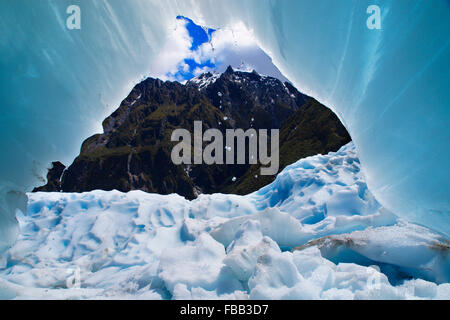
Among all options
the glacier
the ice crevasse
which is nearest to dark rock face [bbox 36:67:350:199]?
the glacier

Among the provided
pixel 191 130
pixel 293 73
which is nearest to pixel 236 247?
pixel 293 73

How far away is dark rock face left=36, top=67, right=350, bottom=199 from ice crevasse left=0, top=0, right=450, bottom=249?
166ft

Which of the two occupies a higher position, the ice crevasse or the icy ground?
the ice crevasse

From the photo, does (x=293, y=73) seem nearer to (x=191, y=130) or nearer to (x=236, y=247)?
(x=236, y=247)

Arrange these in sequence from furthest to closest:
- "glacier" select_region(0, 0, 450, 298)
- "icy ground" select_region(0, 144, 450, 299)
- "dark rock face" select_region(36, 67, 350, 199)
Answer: "dark rock face" select_region(36, 67, 350, 199) < "icy ground" select_region(0, 144, 450, 299) < "glacier" select_region(0, 0, 450, 298)

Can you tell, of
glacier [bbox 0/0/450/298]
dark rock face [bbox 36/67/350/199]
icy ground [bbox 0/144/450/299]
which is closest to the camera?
glacier [bbox 0/0/450/298]

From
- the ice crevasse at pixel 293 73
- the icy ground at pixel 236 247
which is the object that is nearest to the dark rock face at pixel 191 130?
the icy ground at pixel 236 247

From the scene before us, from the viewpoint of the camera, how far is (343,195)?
741cm

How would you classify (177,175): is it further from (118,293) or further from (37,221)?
(118,293)

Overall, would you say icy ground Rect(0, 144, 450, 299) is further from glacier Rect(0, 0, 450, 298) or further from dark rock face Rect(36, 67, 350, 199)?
dark rock face Rect(36, 67, 350, 199)

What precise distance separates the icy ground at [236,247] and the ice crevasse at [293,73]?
888mm

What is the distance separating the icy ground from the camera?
9.98 ft
